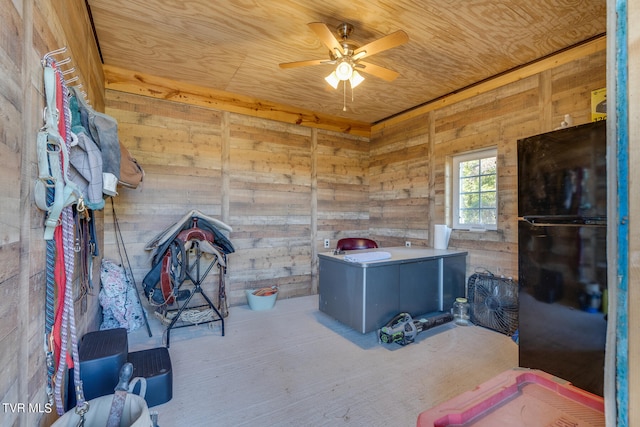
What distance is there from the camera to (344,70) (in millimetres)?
2529

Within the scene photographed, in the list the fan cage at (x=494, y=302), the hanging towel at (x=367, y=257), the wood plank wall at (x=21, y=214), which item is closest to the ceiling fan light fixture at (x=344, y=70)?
the hanging towel at (x=367, y=257)

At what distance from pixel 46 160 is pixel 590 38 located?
4009 millimetres

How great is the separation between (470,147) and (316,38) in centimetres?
223

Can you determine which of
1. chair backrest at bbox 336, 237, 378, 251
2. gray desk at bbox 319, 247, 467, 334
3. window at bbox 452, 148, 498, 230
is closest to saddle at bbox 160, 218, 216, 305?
gray desk at bbox 319, 247, 467, 334

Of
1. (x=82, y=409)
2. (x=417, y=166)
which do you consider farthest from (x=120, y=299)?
(x=417, y=166)

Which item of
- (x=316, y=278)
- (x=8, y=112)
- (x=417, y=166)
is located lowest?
(x=316, y=278)

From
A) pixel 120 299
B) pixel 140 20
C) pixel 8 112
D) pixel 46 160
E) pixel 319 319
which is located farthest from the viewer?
pixel 319 319

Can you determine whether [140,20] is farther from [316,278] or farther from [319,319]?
[316,278]

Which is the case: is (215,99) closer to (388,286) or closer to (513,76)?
(388,286)

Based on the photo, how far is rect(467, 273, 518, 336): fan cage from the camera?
3.10 metres

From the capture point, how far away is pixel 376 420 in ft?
6.00

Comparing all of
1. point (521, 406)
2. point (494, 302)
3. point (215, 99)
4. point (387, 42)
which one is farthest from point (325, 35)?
point (494, 302)

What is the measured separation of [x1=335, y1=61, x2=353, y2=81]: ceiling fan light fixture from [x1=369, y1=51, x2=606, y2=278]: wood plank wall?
1.94m

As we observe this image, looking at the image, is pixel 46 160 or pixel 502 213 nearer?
pixel 46 160
